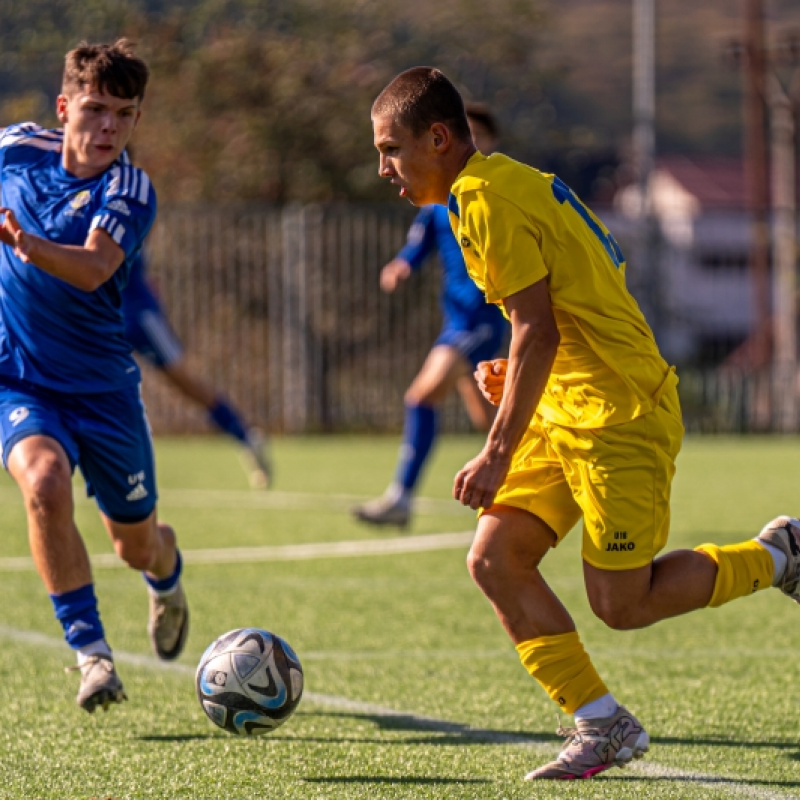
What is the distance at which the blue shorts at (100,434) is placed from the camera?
16.4ft

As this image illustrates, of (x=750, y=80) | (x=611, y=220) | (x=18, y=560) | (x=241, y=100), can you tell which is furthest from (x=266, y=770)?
(x=750, y=80)

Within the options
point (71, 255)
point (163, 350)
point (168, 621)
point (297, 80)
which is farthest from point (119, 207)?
point (297, 80)

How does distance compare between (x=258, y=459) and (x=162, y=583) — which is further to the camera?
(x=258, y=459)

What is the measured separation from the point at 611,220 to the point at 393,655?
669 inches

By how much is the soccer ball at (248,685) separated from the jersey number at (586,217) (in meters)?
1.45

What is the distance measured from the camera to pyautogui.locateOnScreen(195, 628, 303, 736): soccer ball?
4.32m

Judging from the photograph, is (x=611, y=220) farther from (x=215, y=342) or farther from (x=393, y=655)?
(x=393, y=655)

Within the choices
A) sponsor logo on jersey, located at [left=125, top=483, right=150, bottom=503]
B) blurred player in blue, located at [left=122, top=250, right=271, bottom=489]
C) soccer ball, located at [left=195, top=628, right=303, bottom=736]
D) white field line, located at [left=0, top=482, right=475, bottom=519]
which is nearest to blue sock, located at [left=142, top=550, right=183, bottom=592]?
sponsor logo on jersey, located at [left=125, top=483, right=150, bottom=503]

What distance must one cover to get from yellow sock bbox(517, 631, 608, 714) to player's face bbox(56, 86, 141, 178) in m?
2.14

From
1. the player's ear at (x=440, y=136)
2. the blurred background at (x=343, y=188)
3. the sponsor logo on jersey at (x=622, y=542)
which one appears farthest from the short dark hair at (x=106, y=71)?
the blurred background at (x=343, y=188)

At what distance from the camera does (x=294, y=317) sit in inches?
822

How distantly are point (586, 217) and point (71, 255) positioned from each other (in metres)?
1.60

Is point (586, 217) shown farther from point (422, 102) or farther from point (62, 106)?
point (62, 106)

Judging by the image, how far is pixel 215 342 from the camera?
21250 millimetres
